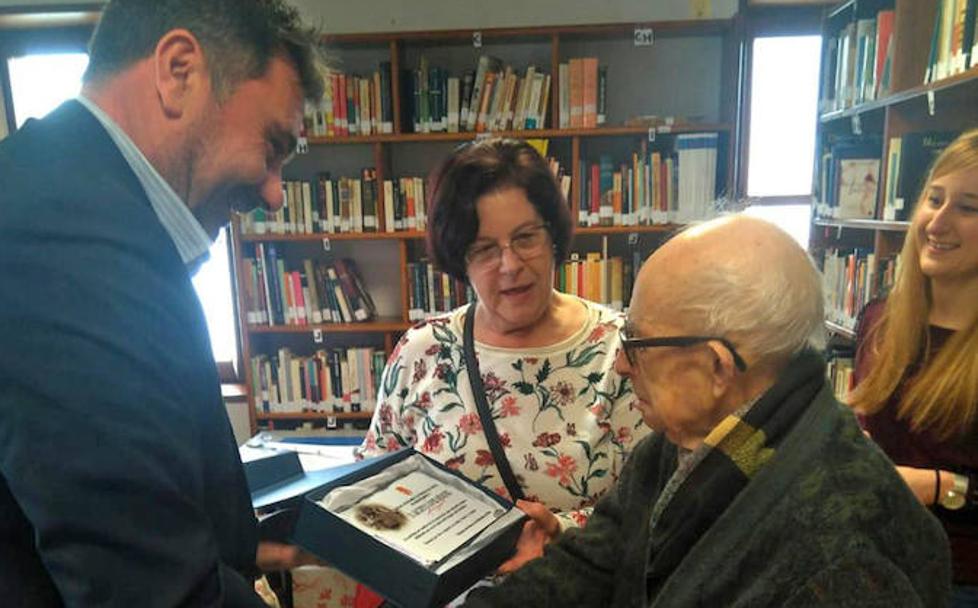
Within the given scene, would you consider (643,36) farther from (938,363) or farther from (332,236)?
(938,363)

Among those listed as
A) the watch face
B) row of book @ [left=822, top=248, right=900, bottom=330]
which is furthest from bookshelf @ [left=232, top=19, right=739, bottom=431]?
the watch face

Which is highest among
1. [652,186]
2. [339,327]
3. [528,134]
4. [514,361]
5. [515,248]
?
[528,134]

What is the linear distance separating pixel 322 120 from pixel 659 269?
8.72ft

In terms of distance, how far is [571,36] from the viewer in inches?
120

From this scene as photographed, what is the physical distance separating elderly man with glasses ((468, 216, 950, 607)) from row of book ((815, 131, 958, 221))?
1776 millimetres

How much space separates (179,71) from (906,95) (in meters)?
2.42

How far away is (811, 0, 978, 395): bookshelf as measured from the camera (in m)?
2.07

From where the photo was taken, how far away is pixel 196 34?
68cm

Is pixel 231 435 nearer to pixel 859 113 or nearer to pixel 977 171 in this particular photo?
pixel 977 171

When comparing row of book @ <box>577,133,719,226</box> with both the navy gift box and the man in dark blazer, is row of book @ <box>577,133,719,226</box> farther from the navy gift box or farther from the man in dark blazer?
the man in dark blazer

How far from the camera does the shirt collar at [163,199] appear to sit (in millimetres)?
623

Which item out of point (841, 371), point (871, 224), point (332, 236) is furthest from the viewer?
point (332, 236)

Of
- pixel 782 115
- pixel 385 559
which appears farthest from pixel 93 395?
pixel 782 115

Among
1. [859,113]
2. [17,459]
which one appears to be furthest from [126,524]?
[859,113]
